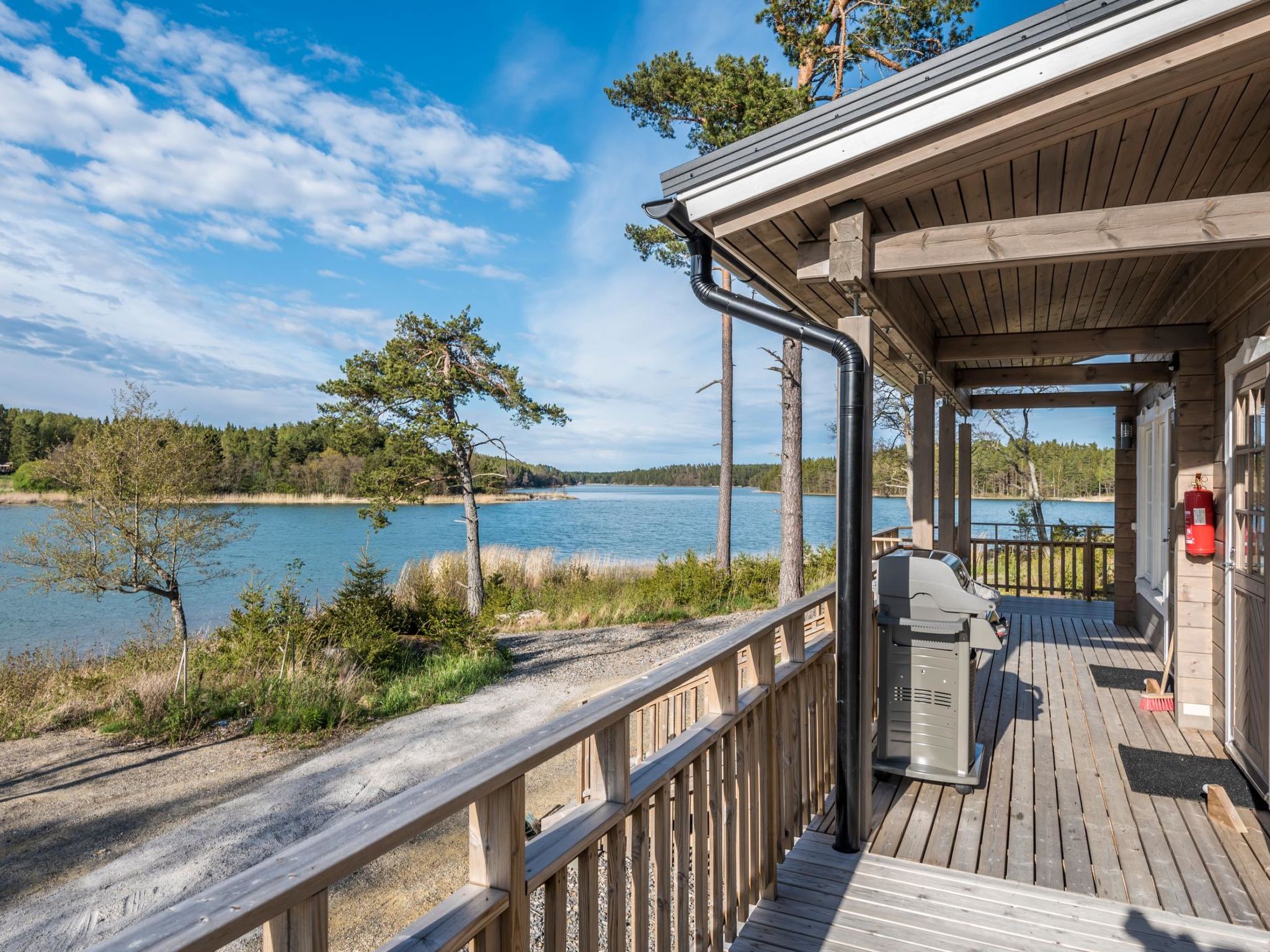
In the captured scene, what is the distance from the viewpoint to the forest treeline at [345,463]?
12.5 m

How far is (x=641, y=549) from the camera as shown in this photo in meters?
19.8

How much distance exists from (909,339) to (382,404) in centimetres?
949

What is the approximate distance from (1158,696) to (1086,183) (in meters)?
3.18

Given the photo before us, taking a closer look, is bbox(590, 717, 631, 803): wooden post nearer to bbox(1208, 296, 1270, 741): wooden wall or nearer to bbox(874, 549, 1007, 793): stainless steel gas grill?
bbox(874, 549, 1007, 793): stainless steel gas grill

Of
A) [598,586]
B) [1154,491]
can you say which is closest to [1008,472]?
[598,586]

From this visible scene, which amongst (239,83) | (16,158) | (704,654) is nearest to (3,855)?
(704,654)

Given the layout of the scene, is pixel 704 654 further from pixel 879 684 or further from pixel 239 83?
pixel 239 83

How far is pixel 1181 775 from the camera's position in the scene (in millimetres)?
3291

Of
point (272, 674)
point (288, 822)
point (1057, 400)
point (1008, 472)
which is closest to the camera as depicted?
point (288, 822)

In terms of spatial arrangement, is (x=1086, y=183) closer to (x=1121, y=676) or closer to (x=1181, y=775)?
(x=1181, y=775)

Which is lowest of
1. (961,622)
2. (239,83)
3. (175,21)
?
(961,622)

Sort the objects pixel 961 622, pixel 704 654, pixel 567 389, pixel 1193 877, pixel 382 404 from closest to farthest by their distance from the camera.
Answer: pixel 704 654
pixel 1193 877
pixel 961 622
pixel 382 404
pixel 567 389

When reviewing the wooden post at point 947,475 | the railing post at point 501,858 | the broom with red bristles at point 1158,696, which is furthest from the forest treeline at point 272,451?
the railing post at point 501,858

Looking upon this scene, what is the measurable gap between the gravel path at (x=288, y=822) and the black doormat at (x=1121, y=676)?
12.7ft
